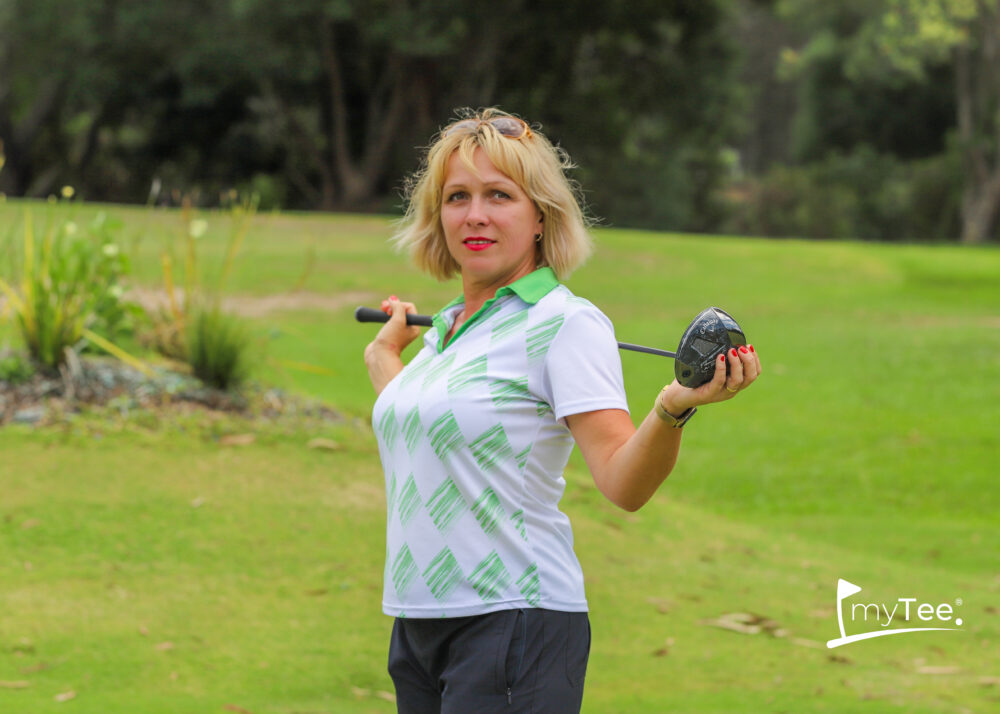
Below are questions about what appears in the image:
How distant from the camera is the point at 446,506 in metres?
2.22

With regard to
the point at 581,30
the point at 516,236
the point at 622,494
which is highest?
the point at 581,30

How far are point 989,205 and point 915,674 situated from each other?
3251 centimetres

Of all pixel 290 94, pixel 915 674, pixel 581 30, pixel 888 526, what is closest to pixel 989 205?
pixel 581 30

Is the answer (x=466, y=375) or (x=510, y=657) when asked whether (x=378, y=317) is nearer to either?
(x=466, y=375)

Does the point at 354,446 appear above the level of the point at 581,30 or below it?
below

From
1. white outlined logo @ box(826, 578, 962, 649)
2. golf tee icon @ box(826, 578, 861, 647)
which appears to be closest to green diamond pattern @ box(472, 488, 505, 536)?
white outlined logo @ box(826, 578, 962, 649)

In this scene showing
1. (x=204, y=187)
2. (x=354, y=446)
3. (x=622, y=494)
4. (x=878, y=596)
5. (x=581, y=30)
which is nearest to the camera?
(x=622, y=494)

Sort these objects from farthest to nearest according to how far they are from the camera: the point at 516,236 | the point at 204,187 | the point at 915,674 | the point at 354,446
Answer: the point at 204,187, the point at 354,446, the point at 915,674, the point at 516,236

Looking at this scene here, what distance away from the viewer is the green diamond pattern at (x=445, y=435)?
86.0 inches

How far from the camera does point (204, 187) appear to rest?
1291 inches

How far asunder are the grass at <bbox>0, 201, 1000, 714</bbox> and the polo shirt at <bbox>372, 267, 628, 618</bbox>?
7.64ft

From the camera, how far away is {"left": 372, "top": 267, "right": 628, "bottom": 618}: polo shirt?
2158 millimetres

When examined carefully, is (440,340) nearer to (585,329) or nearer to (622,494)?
(585,329)

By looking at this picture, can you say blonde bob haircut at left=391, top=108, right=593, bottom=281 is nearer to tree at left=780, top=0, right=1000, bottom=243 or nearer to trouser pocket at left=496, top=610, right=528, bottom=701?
trouser pocket at left=496, top=610, right=528, bottom=701
